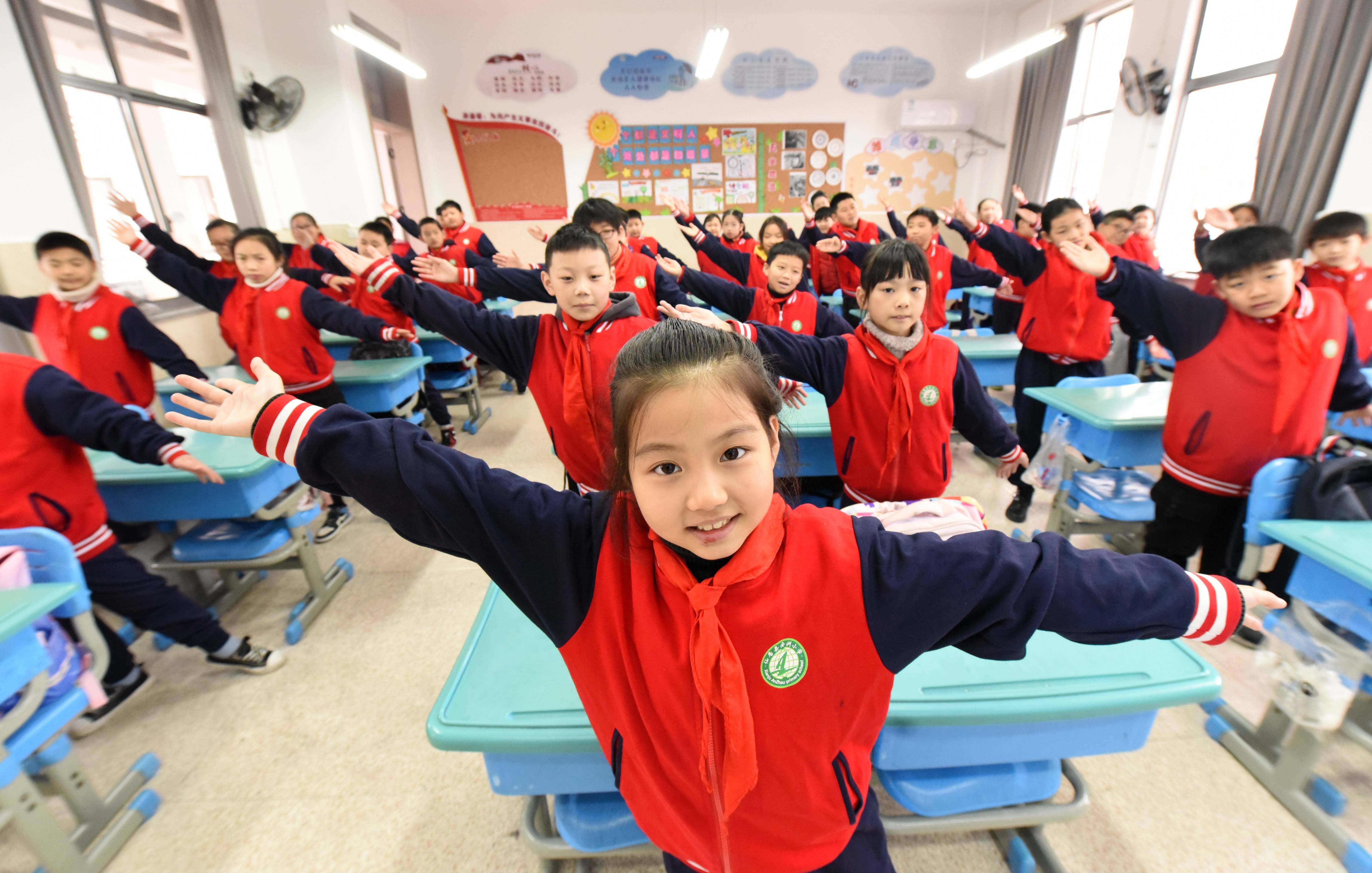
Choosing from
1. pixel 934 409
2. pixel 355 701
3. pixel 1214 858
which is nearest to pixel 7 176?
pixel 355 701

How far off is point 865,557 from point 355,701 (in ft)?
5.99

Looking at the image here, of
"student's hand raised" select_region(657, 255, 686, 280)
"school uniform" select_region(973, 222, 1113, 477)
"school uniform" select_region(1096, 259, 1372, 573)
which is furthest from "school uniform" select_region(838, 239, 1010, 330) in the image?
"school uniform" select_region(1096, 259, 1372, 573)

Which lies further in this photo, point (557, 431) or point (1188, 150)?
point (1188, 150)

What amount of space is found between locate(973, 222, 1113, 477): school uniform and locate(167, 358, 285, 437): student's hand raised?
292 centimetres

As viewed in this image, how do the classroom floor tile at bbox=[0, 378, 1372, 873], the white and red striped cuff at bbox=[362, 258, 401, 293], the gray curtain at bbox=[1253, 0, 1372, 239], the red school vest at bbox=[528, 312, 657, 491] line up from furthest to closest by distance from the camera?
the gray curtain at bbox=[1253, 0, 1372, 239] < the white and red striped cuff at bbox=[362, 258, 401, 293] < the red school vest at bbox=[528, 312, 657, 491] < the classroom floor tile at bbox=[0, 378, 1372, 873]

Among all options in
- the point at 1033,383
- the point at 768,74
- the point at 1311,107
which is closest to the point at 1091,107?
the point at 1311,107

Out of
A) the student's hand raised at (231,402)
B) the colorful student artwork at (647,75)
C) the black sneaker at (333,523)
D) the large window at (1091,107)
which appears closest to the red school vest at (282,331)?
the black sneaker at (333,523)

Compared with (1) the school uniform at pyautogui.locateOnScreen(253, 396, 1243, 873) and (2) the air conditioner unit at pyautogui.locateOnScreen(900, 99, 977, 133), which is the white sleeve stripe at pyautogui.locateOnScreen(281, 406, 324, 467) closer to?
(1) the school uniform at pyautogui.locateOnScreen(253, 396, 1243, 873)

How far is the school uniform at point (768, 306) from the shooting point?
2.84 metres

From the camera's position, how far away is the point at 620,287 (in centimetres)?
307

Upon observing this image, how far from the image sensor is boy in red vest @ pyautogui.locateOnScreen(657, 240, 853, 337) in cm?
285

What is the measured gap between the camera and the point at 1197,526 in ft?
6.12

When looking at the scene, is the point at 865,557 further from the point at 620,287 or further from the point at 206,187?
the point at 206,187

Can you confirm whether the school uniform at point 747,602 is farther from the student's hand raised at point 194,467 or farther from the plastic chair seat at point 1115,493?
the plastic chair seat at point 1115,493
